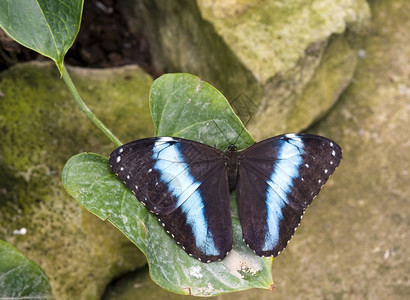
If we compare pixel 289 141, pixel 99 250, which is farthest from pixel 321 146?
pixel 99 250

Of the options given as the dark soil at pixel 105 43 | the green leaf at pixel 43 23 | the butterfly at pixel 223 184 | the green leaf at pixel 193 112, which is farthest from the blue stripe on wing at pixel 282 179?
the dark soil at pixel 105 43

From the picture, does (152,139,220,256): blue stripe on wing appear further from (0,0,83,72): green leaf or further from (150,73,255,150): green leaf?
(0,0,83,72): green leaf

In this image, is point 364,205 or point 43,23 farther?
point 364,205

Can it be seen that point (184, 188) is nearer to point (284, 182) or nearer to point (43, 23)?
point (284, 182)

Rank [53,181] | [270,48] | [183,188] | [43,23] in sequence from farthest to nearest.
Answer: [270,48] < [53,181] < [183,188] < [43,23]

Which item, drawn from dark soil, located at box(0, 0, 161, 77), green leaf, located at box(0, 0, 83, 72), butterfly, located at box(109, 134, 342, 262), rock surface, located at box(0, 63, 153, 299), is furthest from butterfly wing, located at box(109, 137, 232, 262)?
dark soil, located at box(0, 0, 161, 77)

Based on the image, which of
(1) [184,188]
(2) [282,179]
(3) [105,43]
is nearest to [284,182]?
(2) [282,179]

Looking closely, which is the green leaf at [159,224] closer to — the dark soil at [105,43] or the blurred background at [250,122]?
the blurred background at [250,122]

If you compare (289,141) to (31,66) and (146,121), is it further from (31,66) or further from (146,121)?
(31,66)
